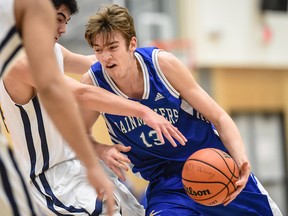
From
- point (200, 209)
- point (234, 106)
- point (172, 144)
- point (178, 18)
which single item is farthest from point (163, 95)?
point (234, 106)

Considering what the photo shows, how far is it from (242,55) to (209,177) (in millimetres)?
12162

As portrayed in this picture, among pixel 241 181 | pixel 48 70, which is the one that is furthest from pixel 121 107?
pixel 48 70

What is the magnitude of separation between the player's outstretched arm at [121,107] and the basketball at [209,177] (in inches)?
6.6

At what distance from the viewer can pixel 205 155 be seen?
4562 millimetres

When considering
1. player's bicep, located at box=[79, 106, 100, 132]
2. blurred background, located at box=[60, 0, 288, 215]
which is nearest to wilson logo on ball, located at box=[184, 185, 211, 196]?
player's bicep, located at box=[79, 106, 100, 132]

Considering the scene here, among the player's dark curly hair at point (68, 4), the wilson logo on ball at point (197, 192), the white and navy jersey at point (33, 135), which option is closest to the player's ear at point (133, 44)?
the player's dark curly hair at point (68, 4)

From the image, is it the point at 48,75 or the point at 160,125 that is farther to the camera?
the point at 160,125

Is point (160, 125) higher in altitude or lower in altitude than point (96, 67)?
lower

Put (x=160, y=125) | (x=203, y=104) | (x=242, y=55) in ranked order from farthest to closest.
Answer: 1. (x=242, y=55)
2. (x=203, y=104)
3. (x=160, y=125)

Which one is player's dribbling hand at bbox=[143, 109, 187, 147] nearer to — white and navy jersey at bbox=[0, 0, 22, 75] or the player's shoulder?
the player's shoulder

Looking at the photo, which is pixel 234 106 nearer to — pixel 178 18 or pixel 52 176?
pixel 178 18

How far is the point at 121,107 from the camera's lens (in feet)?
14.5

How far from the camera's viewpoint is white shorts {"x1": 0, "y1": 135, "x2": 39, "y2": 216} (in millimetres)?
3217

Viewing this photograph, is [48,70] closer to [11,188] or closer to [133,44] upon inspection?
[11,188]
